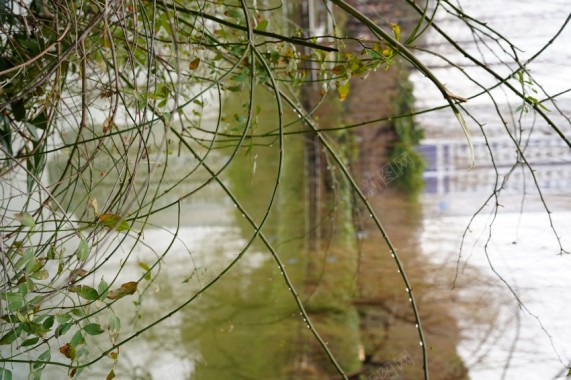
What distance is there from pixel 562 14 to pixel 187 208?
3.29 feet

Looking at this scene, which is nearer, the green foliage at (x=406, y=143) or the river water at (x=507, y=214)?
the river water at (x=507, y=214)

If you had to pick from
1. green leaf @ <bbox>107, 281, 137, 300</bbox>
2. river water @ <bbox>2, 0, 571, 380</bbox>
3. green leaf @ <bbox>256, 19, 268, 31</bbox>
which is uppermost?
green leaf @ <bbox>256, 19, 268, 31</bbox>

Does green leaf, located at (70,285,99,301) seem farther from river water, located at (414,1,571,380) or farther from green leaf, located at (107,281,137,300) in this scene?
river water, located at (414,1,571,380)

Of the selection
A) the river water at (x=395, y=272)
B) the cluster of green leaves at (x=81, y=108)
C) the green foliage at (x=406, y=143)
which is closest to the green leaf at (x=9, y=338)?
the cluster of green leaves at (x=81, y=108)

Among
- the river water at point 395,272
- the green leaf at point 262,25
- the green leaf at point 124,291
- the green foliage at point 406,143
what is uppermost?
the green leaf at point 262,25

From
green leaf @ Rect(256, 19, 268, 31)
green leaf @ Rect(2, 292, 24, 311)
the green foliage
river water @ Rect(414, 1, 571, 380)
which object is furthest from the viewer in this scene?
the green foliage

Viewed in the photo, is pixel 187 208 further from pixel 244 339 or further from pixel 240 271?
pixel 244 339

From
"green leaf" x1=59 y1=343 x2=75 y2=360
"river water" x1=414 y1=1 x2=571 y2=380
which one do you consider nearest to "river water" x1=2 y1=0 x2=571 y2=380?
"river water" x1=414 y1=1 x2=571 y2=380

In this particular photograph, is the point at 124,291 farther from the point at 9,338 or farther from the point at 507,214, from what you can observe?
the point at 507,214

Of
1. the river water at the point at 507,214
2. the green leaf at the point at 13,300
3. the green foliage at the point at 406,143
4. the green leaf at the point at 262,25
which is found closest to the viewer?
the green leaf at the point at 13,300

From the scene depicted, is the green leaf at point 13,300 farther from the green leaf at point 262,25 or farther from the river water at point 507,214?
the river water at point 507,214

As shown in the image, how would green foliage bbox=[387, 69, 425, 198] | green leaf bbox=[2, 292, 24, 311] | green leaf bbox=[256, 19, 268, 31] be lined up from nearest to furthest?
1. green leaf bbox=[2, 292, 24, 311]
2. green leaf bbox=[256, 19, 268, 31]
3. green foliage bbox=[387, 69, 425, 198]

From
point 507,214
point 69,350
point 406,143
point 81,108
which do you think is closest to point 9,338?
point 69,350

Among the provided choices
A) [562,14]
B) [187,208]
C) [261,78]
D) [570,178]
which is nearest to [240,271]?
[187,208]
